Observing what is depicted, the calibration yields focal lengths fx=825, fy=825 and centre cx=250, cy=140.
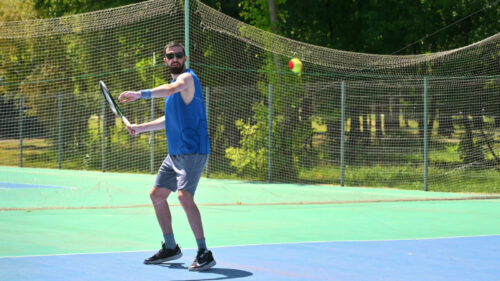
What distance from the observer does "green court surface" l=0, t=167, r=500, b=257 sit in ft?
31.6

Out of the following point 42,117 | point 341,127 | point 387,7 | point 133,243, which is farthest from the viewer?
point 42,117

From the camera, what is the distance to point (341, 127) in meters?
18.8

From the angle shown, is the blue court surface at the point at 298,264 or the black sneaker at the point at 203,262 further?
the black sneaker at the point at 203,262

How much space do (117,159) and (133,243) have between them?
14618mm

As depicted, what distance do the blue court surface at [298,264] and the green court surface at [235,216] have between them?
60 cm

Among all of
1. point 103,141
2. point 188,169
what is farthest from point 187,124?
point 103,141

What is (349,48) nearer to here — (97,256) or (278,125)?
(278,125)

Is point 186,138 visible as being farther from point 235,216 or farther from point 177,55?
point 235,216

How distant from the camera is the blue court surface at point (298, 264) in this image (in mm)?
7141

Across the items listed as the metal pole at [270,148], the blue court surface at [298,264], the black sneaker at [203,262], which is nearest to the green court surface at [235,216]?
the blue court surface at [298,264]

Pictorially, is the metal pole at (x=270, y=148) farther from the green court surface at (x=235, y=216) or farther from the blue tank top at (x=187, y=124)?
the blue tank top at (x=187, y=124)

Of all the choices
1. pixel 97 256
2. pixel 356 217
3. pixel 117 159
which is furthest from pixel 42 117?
pixel 97 256

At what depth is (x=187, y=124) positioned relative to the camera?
299 inches

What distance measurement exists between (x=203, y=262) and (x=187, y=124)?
1269mm
